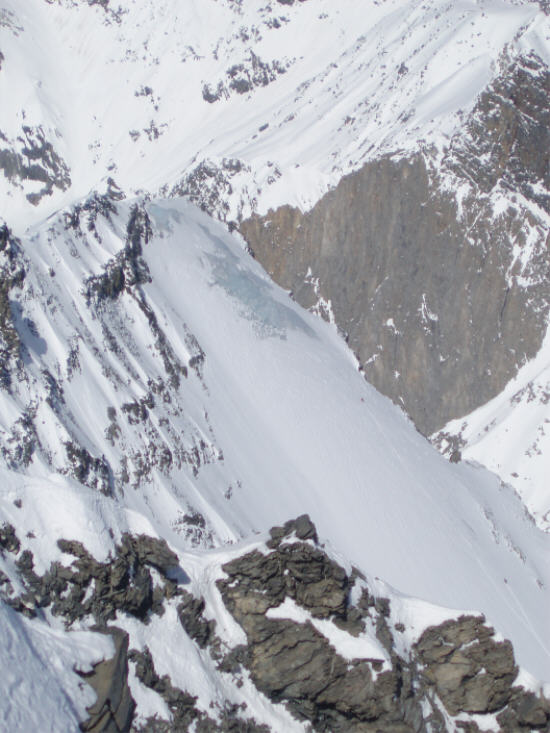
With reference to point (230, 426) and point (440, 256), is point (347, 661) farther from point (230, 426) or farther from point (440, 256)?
point (440, 256)

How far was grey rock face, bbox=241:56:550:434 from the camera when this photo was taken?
77500 mm

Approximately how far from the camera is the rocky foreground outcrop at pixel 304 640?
18.5 meters

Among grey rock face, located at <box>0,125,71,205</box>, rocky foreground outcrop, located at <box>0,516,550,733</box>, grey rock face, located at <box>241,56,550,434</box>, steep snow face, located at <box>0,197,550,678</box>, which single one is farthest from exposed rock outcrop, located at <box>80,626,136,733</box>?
grey rock face, located at <box>0,125,71,205</box>

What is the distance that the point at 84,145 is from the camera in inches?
4471

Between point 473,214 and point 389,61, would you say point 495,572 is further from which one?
point 389,61

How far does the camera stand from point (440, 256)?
262 feet

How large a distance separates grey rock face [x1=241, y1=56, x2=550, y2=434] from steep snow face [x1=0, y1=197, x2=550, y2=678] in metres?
12.6

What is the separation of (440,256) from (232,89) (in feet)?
149

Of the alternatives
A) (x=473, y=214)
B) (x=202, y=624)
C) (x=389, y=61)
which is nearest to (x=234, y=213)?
(x=473, y=214)

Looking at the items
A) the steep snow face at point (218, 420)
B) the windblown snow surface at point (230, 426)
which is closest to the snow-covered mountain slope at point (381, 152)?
the windblown snow surface at point (230, 426)

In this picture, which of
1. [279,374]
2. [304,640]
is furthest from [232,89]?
[304,640]

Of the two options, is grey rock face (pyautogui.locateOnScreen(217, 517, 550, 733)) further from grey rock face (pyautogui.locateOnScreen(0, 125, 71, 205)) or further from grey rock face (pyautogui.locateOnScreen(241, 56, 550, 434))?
grey rock face (pyautogui.locateOnScreen(0, 125, 71, 205))

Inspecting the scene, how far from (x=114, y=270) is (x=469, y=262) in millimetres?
39869

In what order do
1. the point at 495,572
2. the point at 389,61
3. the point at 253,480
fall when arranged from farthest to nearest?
the point at 389,61
the point at 495,572
the point at 253,480
